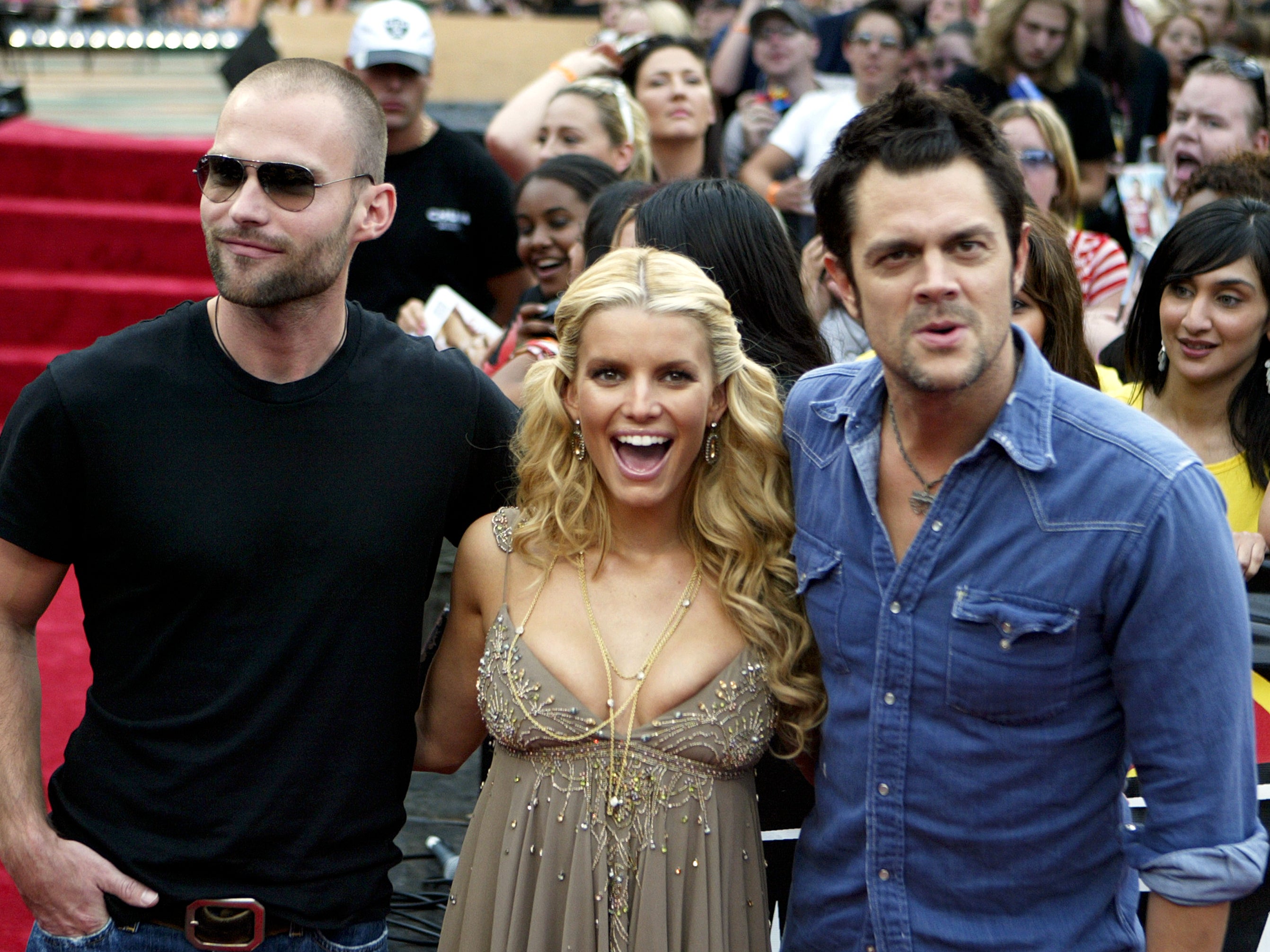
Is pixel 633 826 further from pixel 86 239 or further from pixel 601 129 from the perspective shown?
pixel 86 239

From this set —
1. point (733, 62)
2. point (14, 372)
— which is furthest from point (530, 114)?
point (14, 372)

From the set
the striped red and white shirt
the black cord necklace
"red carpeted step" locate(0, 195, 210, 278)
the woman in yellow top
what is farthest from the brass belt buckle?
"red carpeted step" locate(0, 195, 210, 278)

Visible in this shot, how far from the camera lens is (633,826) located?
246cm

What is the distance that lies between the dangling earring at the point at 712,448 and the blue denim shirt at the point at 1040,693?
1.30 ft

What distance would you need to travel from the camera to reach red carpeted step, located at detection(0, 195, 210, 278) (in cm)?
876

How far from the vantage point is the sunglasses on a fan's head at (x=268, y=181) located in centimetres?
239

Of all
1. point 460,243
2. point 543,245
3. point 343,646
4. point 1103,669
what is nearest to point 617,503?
point 343,646

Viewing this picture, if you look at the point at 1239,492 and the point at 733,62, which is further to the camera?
the point at 733,62

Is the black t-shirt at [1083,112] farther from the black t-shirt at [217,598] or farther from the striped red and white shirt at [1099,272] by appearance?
the black t-shirt at [217,598]

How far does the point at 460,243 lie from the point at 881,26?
2.99 metres

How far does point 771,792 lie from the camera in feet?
9.40

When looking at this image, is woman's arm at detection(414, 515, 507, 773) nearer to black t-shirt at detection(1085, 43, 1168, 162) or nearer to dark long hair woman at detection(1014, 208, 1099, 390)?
dark long hair woman at detection(1014, 208, 1099, 390)

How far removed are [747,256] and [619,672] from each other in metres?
1.20

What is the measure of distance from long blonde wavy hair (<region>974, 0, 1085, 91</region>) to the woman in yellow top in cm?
375
